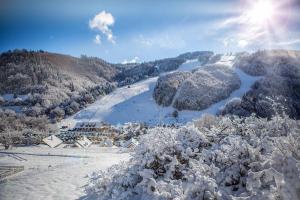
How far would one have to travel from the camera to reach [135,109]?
69.6 meters

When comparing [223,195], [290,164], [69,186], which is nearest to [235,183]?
[223,195]

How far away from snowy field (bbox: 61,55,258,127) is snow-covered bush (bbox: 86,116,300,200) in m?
47.0

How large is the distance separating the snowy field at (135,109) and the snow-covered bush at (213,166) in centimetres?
4697

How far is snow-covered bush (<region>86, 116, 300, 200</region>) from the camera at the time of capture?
192 inches

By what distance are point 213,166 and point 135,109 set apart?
63564mm

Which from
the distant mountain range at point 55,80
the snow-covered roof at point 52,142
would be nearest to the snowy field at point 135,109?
the distant mountain range at point 55,80

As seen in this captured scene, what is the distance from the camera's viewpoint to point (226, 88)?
2635 inches

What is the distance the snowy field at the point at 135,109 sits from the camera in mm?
60156

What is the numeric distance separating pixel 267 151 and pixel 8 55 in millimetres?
127803

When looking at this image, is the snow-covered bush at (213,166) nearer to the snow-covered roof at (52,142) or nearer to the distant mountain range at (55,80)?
the snow-covered roof at (52,142)

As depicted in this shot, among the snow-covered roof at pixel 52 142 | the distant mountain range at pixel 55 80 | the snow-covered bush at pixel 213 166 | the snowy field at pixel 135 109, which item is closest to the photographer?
the snow-covered bush at pixel 213 166

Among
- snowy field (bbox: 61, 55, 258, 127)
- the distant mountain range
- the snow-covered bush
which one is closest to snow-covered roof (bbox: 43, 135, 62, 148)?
the snow-covered bush

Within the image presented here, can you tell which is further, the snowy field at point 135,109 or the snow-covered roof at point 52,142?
the snowy field at point 135,109

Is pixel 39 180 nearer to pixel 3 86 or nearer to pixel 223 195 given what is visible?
pixel 223 195
